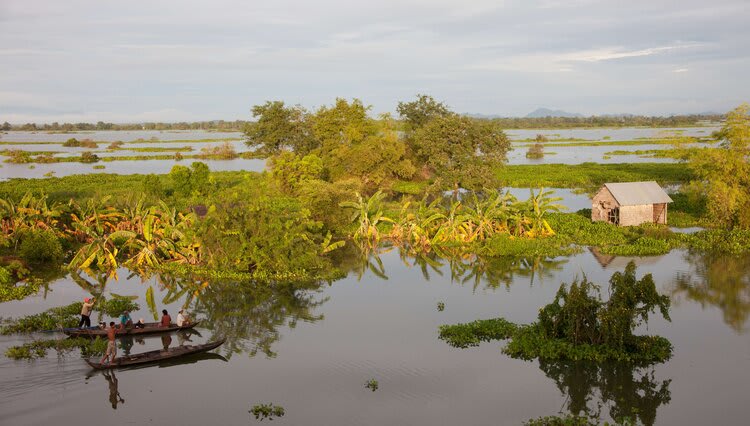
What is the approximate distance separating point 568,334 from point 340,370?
5971mm

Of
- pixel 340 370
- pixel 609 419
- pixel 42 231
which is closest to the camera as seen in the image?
pixel 609 419

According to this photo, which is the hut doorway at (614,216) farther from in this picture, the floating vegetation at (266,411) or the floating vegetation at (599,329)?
the floating vegetation at (266,411)

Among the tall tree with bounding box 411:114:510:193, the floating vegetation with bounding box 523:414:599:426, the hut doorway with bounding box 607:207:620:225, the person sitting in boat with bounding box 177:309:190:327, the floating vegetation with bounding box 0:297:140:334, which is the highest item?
the tall tree with bounding box 411:114:510:193

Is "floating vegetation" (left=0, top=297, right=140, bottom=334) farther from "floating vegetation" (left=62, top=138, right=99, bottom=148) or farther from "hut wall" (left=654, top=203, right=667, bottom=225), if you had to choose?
"floating vegetation" (left=62, top=138, right=99, bottom=148)

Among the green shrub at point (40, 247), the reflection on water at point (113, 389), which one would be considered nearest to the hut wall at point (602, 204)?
the reflection on water at point (113, 389)

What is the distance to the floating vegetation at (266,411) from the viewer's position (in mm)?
13625

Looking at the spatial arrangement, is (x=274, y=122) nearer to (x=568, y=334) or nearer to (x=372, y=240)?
(x=372, y=240)

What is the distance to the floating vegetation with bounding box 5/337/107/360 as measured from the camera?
1647cm

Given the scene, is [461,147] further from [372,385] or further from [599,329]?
[372,385]

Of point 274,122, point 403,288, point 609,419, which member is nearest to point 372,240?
point 403,288

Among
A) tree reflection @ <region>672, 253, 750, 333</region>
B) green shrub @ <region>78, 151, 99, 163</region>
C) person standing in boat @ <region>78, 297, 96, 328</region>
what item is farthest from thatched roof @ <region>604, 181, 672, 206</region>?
green shrub @ <region>78, 151, 99, 163</region>

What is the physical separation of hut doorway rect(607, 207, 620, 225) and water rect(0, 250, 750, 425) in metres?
9.99

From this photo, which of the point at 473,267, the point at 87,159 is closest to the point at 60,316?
the point at 473,267

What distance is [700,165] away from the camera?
3244 centimetres
